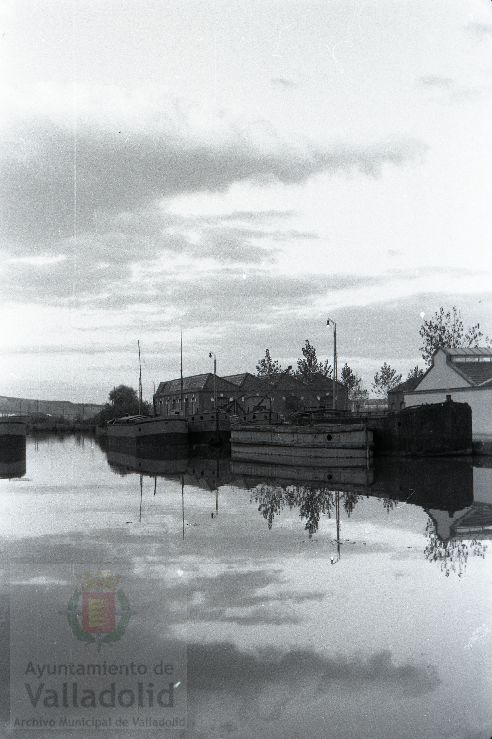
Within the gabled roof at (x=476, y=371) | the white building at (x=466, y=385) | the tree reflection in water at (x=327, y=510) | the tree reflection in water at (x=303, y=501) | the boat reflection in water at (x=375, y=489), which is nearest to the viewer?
the tree reflection in water at (x=327, y=510)

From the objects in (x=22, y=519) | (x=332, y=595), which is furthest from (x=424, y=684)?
(x=22, y=519)

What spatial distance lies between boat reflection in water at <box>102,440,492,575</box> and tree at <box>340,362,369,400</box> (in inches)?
1691

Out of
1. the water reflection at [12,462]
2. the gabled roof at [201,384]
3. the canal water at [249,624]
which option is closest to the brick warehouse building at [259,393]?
the gabled roof at [201,384]

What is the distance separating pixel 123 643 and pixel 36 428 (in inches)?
4179

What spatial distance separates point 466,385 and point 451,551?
2657cm

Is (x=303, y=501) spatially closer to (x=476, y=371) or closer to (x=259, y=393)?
(x=476, y=371)

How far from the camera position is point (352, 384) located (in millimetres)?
80750

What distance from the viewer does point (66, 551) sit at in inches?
468

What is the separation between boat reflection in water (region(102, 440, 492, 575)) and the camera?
42.1ft

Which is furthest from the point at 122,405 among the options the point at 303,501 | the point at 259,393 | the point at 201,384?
the point at 303,501

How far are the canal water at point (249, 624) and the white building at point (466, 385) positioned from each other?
19.7 meters

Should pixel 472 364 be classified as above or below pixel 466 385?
above

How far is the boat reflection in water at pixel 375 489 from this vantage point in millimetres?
12836

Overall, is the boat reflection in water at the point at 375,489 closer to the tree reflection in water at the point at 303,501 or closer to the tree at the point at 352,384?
the tree reflection in water at the point at 303,501
